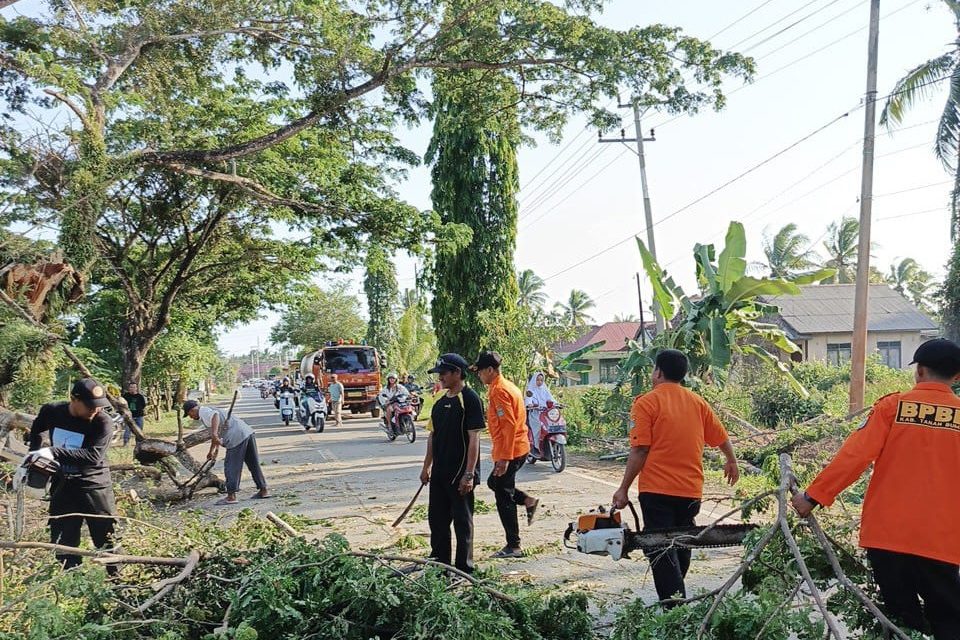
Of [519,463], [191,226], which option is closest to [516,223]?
[191,226]

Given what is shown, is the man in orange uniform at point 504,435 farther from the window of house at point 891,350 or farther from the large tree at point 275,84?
the window of house at point 891,350

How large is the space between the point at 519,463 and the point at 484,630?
10.5ft

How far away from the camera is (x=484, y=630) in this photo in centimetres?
403

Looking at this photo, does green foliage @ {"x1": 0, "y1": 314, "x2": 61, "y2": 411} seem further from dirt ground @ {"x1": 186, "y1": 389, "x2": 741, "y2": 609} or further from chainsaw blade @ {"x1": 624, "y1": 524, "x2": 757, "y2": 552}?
chainsaw blade @ {"x1": 624, "y1": 524, "x2": 757, "y2": 552}

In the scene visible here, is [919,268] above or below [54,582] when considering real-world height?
above

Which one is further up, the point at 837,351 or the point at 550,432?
the point at 837,351

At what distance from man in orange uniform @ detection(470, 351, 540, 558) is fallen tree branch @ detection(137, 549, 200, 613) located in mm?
2924

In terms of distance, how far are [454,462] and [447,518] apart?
454mm

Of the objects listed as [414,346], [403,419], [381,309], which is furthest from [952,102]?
[381,309]

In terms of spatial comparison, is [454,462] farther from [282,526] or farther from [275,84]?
[275,84]

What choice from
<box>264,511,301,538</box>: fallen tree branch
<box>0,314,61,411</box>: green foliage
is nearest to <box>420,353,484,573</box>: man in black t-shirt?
<box>264,511,301,538</box>: fallen tree branch

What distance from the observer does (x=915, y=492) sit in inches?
141

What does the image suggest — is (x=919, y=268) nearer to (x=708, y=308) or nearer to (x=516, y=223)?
(x=516, y=223)

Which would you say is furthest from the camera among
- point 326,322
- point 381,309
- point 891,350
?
point 326,322
